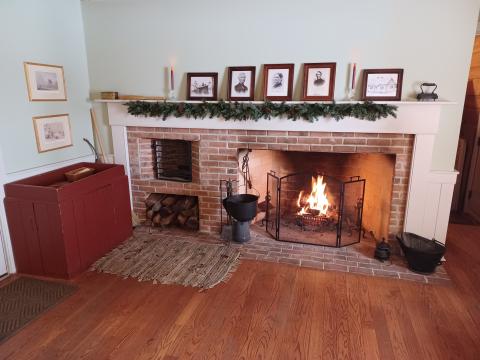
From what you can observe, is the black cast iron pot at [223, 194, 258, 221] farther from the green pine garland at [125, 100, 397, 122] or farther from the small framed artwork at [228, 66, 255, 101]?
the small framed artwork at [228, 66, 255, 101]

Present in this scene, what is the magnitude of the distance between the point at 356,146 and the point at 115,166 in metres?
2.33

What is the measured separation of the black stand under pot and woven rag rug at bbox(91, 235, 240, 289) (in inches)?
7.5

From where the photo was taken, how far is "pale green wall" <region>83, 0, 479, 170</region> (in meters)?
2.76

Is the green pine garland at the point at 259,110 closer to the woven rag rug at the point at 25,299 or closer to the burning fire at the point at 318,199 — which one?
the burning fire at the point at 318,199

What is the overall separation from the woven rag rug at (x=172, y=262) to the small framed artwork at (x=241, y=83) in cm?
148

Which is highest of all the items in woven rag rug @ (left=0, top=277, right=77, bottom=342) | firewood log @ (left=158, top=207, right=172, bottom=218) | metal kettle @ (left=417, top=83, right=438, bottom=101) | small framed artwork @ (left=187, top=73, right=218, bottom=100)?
small framed artwork @ (left=187, top=73, right=218, bottom=100)

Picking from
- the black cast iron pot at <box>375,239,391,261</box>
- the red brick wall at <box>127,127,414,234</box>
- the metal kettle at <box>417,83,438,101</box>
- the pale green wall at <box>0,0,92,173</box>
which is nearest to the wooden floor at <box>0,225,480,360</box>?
the black cast iron pot at <box>375,239,391,261</box>

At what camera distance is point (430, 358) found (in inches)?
77.7

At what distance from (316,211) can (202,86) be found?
1802 mm

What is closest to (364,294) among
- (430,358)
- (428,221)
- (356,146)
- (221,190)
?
(430,358)

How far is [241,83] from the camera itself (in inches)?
126

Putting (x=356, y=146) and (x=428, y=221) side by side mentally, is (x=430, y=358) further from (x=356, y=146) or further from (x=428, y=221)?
(x=356, y=146)

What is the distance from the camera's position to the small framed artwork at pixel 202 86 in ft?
10.7

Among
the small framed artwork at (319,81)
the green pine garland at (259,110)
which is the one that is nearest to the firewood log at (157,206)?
the green pine garland at (259,110)
